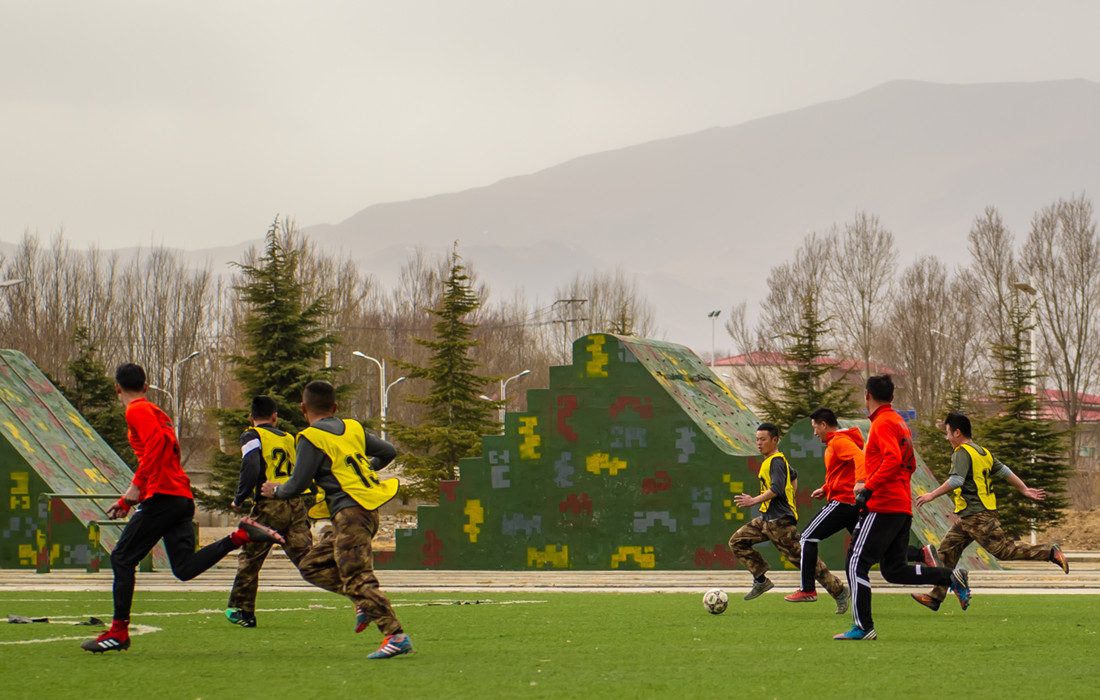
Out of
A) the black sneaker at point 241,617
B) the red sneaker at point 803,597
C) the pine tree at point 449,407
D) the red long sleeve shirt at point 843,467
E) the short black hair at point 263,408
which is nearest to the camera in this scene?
the black sneaker at point 241,617

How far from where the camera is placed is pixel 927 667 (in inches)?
321

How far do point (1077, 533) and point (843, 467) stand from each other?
87.2 feet

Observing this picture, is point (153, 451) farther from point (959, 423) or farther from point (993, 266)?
point (993, 266)

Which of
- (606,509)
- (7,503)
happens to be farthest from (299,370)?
(606,509)

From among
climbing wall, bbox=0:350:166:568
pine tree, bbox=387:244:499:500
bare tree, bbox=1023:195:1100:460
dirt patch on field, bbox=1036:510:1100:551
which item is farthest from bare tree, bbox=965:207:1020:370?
climbing wall, bbox=0:350:166:568

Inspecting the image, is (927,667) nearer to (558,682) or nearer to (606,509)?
(558,682)

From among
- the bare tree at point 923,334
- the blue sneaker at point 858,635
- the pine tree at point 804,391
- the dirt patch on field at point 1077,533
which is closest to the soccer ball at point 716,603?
the blue sneaker at point 858,635

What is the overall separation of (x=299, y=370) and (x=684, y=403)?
12.7m

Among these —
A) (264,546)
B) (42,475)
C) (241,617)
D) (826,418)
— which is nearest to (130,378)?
(264,546)

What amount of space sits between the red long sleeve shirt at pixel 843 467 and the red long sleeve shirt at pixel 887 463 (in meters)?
1.66

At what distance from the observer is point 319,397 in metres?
8.95

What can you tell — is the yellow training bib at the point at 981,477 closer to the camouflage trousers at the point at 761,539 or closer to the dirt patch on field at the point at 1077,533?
the camouflage trousers at the point at 761,539

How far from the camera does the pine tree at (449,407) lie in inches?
1361

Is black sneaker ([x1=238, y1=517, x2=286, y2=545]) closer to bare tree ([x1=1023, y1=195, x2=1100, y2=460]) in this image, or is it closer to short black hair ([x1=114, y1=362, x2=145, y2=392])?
short black hair ([x1=114, y1=362, x2=145, y2=392])
